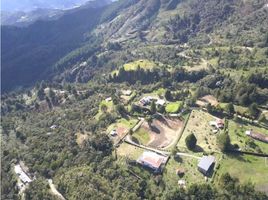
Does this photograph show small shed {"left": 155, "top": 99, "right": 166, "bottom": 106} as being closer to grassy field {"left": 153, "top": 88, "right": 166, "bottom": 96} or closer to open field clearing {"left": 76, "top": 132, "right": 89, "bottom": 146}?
grassy field {"left": 153, "top": 88, "right": 166, "bottom": 96}

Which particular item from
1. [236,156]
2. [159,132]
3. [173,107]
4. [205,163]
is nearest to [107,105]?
[173,107]

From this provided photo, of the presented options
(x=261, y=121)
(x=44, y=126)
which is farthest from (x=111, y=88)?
(x=261, y=121)

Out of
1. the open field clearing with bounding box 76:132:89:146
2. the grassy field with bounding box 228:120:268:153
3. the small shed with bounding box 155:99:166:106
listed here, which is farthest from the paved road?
the grassy field with bounding box 228:120:268:153

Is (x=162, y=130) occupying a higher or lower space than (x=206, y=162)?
lower

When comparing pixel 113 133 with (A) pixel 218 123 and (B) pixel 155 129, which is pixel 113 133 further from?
(A) pixel 218 123

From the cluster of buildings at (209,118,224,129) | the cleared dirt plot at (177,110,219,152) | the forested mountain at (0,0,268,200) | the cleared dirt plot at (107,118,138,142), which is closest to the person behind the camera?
the forested mountain at (0,0,268,200)

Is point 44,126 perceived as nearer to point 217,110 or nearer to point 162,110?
point 162,110
